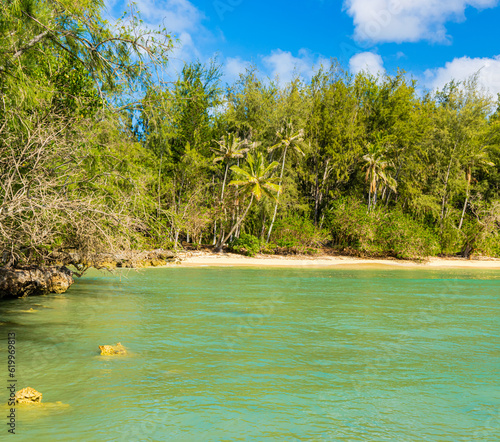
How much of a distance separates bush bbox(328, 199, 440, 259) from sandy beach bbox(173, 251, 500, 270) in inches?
41.1

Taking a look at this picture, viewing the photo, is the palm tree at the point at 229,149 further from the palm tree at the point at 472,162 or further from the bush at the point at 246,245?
the palm tree at the point at 472,162

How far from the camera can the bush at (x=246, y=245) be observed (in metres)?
35.0

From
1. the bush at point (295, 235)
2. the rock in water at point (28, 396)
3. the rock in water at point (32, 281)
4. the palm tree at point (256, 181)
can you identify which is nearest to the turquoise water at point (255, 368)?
the rock in water at point (28, 396)

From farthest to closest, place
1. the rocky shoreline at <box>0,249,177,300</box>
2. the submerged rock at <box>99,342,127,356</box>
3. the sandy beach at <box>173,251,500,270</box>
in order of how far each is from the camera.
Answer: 1. the sandy beach at <box>173,251,500,270</box>
2. the rocky shoreline at <box>0,249,177,300</box>
3. the submerged rock at <box>99,342,127,356</box>

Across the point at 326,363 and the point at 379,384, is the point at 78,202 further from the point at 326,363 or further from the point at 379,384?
the point at 379,384

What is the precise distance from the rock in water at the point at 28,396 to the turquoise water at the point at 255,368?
142mm

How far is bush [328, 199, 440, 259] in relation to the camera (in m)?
35.7

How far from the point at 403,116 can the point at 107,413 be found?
1620 inches

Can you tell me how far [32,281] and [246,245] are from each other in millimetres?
22127

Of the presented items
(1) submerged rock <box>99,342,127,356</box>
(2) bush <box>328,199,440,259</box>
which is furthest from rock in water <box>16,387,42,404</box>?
(2) bush <box>328,199,440,259</box>

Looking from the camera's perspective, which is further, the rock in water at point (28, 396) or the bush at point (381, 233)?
the bush at point (381, 233)

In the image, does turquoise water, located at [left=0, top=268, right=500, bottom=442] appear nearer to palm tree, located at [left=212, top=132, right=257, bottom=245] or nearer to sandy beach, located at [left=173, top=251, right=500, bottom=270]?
sandy beach, located at [left=173, top=251, right=500, bottom=270]

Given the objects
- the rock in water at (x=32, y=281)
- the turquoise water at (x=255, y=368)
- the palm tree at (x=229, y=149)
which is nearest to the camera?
the turquoise water at (x=255, y=368)

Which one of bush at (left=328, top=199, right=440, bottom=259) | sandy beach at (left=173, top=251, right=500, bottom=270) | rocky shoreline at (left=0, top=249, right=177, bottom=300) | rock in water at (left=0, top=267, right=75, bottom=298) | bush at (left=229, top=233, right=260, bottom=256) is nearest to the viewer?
rocky shoreline at (left=0, top=249, right=177, bottom=300)
